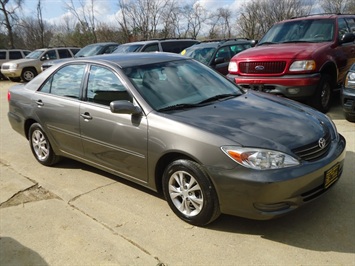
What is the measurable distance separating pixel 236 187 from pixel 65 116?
2.45 m

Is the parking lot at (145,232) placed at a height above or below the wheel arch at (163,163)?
below

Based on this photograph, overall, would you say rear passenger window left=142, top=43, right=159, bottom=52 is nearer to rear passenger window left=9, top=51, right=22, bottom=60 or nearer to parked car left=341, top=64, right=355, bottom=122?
parked car left=341, top=64, right=355, bottom=122

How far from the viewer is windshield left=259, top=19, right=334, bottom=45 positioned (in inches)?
281

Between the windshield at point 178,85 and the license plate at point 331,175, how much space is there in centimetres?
132

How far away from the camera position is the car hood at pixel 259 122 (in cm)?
297

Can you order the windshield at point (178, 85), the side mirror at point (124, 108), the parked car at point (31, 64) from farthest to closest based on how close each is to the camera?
the parked car at point (31, 64)
the windshield at point (178, 85)
the side mirror at point (124, 108)

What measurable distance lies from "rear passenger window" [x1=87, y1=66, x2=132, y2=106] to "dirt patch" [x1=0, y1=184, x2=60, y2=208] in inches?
47.8

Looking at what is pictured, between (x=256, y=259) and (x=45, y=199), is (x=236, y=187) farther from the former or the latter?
(x=45, y=199)

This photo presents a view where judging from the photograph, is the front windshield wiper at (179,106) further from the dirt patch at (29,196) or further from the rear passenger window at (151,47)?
the rear passenger window at (151,47)

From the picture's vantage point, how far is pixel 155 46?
40.2 feet

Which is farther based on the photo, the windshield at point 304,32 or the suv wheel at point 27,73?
the suv wheel at point 27,73

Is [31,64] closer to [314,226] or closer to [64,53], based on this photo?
[64,53]

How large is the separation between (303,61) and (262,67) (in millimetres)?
719

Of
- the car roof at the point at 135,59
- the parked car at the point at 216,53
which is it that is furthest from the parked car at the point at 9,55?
the car roof at the point at 135,59
